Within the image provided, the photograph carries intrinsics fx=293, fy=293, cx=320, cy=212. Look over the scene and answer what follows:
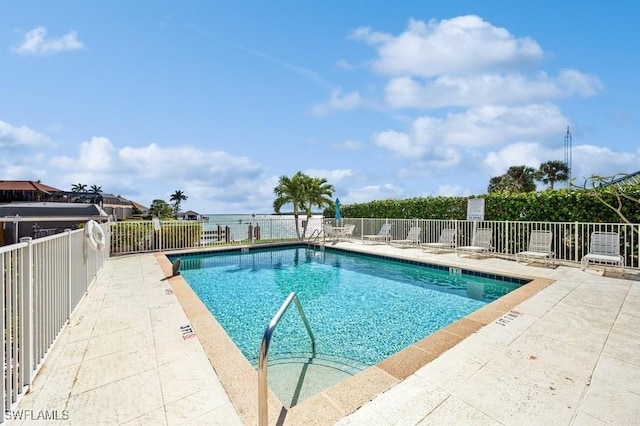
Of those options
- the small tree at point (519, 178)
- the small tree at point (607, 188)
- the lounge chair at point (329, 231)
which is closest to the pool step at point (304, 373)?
the small tree at point (607, 188)

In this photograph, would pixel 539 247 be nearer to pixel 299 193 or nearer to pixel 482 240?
pixel 482 240

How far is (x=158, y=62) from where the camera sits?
28.7ft

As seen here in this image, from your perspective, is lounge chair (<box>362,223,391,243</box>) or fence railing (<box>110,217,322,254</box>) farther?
lounge chair (<box>362,223,391,243</box>)

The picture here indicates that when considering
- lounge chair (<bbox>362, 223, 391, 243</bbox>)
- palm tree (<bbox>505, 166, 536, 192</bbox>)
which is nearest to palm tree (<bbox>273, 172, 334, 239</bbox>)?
lounge chair (<bbox>362, 223, 391, 243</bbox>)

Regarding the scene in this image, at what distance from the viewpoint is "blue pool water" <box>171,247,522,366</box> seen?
3965mm

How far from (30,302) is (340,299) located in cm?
459

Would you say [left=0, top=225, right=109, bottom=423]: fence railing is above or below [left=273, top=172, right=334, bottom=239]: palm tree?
below

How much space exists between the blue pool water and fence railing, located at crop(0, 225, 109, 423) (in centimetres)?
198

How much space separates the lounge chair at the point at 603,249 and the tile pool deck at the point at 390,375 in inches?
131

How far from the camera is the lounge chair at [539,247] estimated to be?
311 inches

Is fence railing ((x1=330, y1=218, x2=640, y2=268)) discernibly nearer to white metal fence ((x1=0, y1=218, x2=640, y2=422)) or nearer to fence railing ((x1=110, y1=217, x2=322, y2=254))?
white metal fence ((x1=0, y1=218, x2=640, y2=422))

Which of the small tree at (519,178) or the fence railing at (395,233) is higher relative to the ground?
the small tree at (519,178)

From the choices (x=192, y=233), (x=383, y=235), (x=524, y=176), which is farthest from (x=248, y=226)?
(x=524, y=176)

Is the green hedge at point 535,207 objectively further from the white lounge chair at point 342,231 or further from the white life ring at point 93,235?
the white life ring at point 93,235
